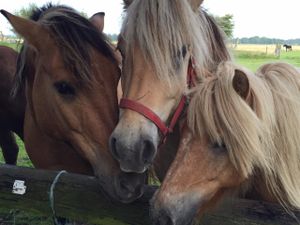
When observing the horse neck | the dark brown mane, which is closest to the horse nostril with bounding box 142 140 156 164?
the dark brown mane

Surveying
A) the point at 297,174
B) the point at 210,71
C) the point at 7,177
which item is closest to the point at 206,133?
the point at 297,174

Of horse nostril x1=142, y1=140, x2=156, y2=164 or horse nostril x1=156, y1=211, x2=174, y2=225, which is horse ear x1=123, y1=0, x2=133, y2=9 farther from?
horse nostril x1=156, y1=211, x2=174, y2=225

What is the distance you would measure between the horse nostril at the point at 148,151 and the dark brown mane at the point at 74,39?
0.66m

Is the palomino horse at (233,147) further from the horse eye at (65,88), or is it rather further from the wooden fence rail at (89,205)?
the horse eye at (65,88)

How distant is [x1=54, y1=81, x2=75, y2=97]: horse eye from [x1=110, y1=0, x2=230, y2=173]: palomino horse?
0.32 m

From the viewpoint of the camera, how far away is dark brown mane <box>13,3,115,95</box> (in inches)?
94.0

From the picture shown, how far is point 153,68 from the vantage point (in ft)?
7.20

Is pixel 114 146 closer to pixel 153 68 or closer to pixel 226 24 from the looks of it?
pixel 153 68

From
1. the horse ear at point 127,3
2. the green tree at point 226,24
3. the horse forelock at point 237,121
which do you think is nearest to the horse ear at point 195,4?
the green tree at point 226,24

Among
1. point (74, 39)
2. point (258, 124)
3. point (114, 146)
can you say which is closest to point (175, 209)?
point (114, 146)

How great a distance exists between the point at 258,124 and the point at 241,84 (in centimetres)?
→ 20

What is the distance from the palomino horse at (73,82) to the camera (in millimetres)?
2305

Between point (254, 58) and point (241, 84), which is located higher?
point (241, 84)

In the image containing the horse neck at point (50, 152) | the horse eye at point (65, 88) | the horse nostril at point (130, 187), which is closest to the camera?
the horse nostril at point (130, 187)
